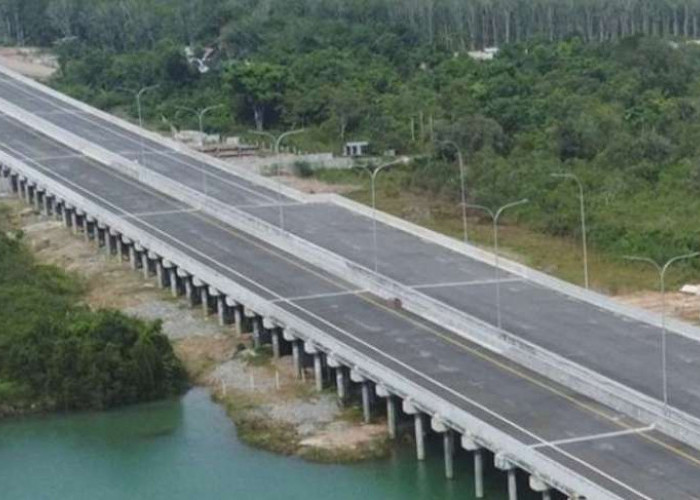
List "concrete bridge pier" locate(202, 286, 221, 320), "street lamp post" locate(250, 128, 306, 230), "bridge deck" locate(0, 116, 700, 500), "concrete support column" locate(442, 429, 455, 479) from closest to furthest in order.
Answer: "bridge deck" locate(0, 116, 700, 500), "concrete support column" locate(442, 429, 455, 479), "concrete bridge pier" locate(202, 286, 221, 320), "street lamp post" locate(250, 128, 306, 230)

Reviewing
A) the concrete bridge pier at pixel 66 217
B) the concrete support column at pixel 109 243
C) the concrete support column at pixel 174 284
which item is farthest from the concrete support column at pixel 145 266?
the concrete bridge pier at pixel 66 217

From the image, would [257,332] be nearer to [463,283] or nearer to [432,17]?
[463,283]

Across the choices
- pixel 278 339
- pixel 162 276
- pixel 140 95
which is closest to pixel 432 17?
pixel 140 95

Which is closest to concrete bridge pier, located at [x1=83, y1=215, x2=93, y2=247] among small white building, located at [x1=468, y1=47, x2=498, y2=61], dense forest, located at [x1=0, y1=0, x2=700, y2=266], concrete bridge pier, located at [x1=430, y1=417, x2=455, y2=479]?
dense forest, located at [x1=0, y1=0, x2=700, y2=266]

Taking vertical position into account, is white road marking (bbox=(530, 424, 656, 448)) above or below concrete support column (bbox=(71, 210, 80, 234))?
above

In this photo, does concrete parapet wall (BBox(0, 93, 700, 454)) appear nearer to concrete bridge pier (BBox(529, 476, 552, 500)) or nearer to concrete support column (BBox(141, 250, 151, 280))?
concrete bridge pier (BBox(529, 476, 552, 500))

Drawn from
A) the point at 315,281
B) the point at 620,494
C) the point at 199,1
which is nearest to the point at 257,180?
the point at 315,281
